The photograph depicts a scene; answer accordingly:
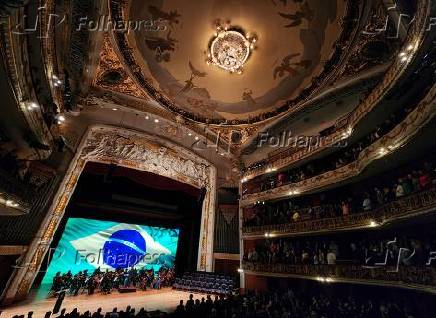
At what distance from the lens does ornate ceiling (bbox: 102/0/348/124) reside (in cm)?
1124

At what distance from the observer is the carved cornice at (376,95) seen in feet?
21.2

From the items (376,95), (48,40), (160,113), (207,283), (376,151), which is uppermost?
(160,113)

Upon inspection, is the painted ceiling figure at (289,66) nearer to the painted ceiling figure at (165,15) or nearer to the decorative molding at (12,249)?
the painted ceiling figure at (165,15)

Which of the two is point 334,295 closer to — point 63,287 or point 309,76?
point 309,76

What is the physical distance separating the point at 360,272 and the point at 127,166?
13.3 meters

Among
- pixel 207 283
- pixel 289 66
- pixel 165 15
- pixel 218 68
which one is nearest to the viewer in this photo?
pixel 165 15

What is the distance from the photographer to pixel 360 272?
9.12m

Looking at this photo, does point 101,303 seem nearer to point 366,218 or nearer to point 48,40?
point 48,40

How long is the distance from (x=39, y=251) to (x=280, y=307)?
422 inches

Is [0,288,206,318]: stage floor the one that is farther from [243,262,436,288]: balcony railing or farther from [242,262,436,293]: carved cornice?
[243,262,436,288]: balcony railing

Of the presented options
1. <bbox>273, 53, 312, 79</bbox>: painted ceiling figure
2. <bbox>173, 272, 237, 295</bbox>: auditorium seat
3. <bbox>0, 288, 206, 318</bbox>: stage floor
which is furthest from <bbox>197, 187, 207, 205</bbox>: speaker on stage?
<bbox>273, 53, 312, 79</bbox>: painted ceiling figure

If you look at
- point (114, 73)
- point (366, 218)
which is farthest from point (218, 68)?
point (366, 218)

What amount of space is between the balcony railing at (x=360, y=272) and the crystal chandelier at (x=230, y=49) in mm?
10980

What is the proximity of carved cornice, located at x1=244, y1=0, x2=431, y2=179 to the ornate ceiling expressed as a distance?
322 cm
